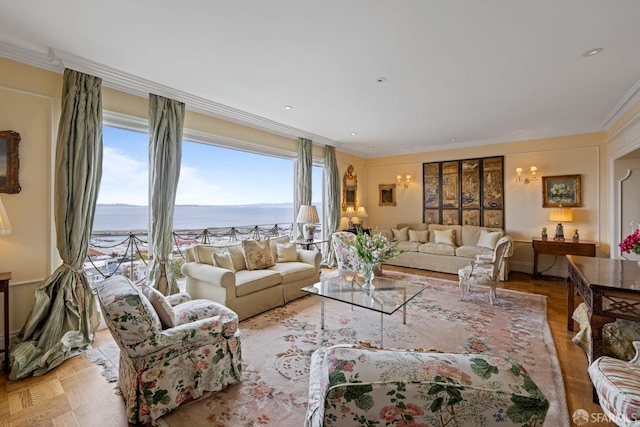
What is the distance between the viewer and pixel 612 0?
1.92 meters

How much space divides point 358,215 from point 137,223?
4815 mm

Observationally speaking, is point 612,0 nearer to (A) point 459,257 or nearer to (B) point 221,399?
(B) point 221,399

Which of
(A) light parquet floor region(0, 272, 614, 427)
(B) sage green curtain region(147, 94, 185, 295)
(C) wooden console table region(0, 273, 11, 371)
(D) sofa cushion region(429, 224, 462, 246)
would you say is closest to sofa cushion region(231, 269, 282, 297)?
(B) sage green curtain region(147, 94, 185, 295)

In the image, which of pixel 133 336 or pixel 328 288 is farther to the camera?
pixel 328 288

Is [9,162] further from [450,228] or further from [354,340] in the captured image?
[450,228]

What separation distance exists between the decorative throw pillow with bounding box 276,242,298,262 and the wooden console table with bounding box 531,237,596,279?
432cm

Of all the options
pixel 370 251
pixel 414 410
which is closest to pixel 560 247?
pixel 370 251

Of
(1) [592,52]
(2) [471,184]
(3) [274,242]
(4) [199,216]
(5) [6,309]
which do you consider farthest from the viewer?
(2) [471,184]

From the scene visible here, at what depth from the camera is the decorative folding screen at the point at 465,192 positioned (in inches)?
237

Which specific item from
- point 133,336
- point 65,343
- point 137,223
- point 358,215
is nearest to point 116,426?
point 133,336

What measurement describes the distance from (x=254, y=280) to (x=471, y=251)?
13.8 feet

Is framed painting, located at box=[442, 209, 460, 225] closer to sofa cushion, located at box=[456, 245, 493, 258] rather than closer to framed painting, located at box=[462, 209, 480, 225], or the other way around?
framed painting, located at box=[462, 209, 480, 225]

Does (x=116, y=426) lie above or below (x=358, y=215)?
below

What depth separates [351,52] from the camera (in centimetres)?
262
